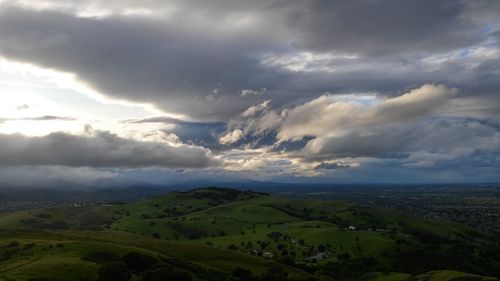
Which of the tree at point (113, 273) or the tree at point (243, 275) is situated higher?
the tree at point (113, 273)

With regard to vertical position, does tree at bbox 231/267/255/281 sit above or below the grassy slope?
below

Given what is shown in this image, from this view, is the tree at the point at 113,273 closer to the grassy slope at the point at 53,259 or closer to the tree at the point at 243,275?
the grassy slope at the point at 53,259

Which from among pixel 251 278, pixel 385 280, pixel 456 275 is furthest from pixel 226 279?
pixel 456 275

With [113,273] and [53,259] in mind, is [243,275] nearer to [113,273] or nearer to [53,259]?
[113,273]

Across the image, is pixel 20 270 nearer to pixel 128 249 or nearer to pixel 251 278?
pixel 128 249

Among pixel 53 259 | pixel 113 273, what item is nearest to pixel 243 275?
pixel 113 273

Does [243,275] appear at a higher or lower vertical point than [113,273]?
lower

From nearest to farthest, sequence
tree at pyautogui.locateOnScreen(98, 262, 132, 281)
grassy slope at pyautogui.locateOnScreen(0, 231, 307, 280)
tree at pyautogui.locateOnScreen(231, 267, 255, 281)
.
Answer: tree at pyautogui.locateOnScreen(98, 262, 132, 281), grassy slope at pyautogui.locateOnScreen(0, 231, 307, 280), tree at pyautogui.locateOnScreen(231, 267, 255, 281)

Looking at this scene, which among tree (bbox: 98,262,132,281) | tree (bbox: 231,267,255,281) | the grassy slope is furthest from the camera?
tree (bbox: 231,267,255,281)

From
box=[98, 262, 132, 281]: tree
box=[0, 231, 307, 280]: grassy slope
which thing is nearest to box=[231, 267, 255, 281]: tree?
box=[0, 231, 307, 280]: grassy slope

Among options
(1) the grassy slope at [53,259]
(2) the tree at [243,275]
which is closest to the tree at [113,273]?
(1) the grassy slope at [53,259]

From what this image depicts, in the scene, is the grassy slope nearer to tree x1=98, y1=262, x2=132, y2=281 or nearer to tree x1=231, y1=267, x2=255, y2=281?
tree x1=98, y1=262, x2=132, y2=281
